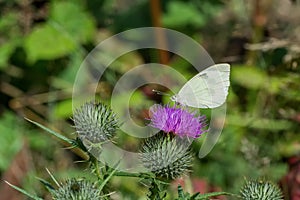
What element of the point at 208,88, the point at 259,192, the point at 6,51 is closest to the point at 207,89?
the point at 208,88

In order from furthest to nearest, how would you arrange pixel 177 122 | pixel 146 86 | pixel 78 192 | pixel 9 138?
pixel 146 86, pixel 9 138, pixel 177 122, pixel 78 192

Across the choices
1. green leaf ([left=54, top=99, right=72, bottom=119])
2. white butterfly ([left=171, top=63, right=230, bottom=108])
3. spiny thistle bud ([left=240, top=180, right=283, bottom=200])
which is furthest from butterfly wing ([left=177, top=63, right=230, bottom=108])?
green leaf ([left=54, top=99, right=72, bottom=119])

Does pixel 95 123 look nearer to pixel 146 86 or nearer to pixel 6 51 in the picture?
pixel 146 86

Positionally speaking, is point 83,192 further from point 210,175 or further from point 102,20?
point 102,20

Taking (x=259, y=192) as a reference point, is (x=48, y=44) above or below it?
above

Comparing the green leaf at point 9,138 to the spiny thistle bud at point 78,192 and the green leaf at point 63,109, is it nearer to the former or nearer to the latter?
the green leaf at point 63,109

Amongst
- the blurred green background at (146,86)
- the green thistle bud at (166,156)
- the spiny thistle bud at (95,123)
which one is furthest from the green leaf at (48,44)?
the green thistle bud at (166,156)

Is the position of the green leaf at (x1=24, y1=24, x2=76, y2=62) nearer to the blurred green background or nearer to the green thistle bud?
the blurred green background
